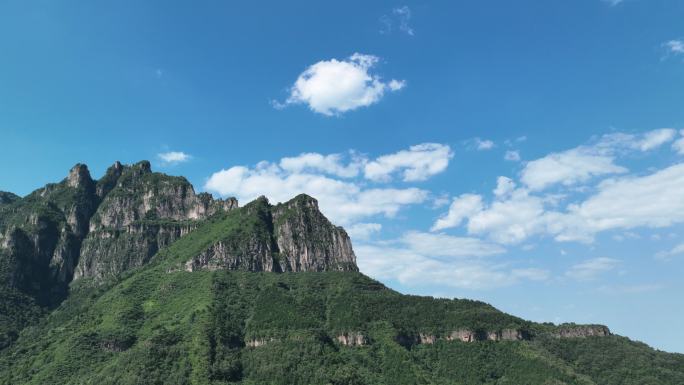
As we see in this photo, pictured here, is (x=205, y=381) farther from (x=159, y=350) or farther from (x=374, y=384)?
(x=374, y=384)

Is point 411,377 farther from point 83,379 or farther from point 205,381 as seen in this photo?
point 83,379

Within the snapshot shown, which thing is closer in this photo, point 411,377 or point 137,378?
point 137,378

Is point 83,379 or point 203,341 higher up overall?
point 203,341

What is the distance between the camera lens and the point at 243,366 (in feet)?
646

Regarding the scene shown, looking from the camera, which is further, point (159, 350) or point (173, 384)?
point (159, 350)

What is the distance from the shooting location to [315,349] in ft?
655

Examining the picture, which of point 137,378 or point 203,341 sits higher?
point 203,341

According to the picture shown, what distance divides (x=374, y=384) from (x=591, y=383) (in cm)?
6978

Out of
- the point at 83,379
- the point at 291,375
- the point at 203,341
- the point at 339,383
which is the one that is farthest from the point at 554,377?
the point at 83,379

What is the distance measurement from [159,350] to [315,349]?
50.4m

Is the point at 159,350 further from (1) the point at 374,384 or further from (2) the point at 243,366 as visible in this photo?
(1) the point at 374,384

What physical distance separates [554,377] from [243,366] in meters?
101

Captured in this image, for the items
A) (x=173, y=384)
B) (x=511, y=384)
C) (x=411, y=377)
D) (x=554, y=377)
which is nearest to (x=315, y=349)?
(x=411, y=377)

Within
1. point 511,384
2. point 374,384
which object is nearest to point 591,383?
point 511,384
